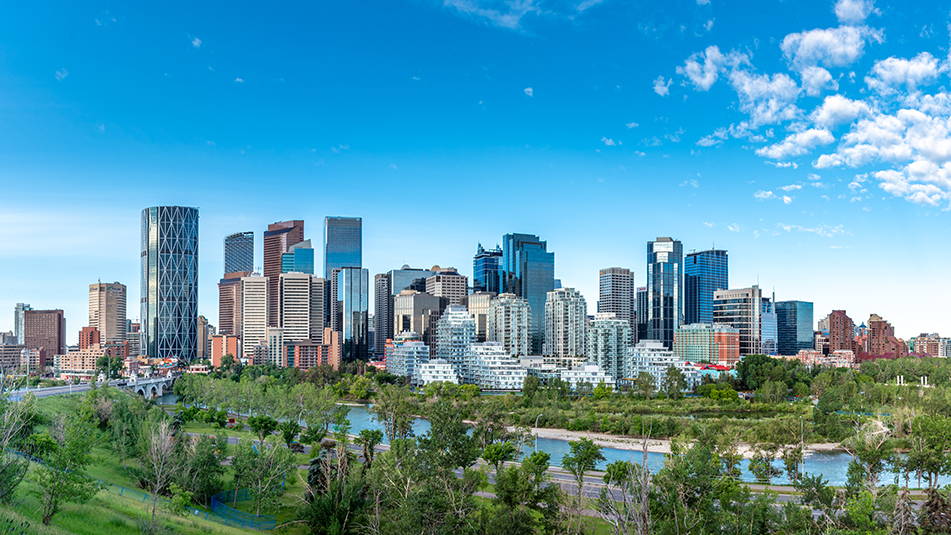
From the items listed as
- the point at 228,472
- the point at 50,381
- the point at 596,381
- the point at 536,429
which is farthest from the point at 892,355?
the point at 50,381

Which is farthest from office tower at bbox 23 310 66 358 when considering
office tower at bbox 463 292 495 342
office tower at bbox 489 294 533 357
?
office tower at bbox 489 294 533 357

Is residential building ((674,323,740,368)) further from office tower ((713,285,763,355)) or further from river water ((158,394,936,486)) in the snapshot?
river water ((158,394,936,486))

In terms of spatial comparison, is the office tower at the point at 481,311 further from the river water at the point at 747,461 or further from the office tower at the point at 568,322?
the river water at the point at 747,461

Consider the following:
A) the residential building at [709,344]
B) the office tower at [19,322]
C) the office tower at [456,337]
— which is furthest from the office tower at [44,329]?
the residential building at [709,344]

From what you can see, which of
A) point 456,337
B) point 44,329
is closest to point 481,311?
point 456,337

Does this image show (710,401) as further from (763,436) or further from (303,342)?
(303,342)

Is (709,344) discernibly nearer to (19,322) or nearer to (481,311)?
(481,311)
